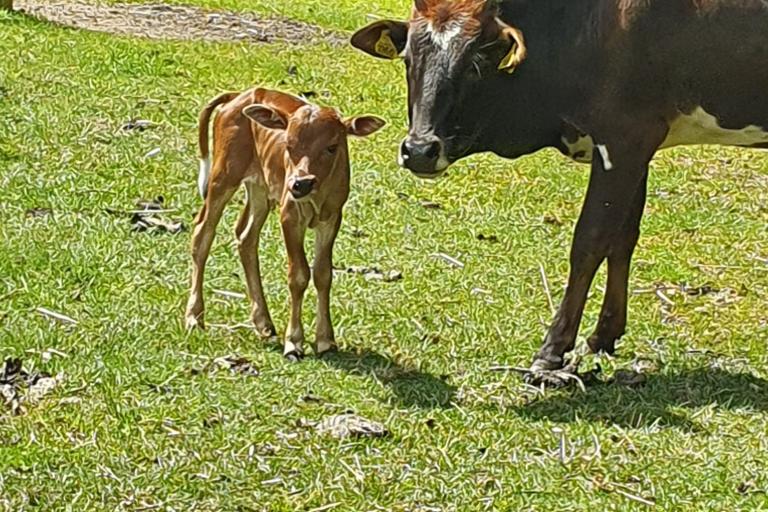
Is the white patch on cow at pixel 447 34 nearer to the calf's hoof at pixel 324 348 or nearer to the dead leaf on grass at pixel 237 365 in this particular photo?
the calf's hoof at pixel 324 348

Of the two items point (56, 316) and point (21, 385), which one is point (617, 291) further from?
point (21, 385)

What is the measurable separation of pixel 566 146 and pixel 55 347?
94.7 inches

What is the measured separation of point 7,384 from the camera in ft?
21.2

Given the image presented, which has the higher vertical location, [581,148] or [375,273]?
[581,148]

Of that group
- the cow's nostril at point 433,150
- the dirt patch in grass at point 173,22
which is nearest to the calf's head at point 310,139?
the cow's nostril at point 433,150

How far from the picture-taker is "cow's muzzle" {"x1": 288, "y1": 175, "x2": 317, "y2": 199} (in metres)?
6.54

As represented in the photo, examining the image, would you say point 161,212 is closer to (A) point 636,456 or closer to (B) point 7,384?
(B) point 7,384

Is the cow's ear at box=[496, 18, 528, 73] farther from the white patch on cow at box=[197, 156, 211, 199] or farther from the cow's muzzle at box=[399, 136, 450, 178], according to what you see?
the white patch on cow at box=[197, 156, 211, 199]

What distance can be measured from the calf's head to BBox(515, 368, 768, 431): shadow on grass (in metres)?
1.28

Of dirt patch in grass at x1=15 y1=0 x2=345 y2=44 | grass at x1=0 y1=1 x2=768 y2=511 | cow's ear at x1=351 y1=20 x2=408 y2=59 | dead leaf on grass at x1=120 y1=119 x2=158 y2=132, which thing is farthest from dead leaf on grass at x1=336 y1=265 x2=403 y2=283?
dirt patch in grass at x1=15 y1=0 x2=345 y2=44

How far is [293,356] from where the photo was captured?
6.83 m

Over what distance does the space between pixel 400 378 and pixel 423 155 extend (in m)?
0.96

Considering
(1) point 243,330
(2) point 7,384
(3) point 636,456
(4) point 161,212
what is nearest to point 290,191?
(1) point 243,330

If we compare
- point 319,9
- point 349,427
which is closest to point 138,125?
point 349,427
